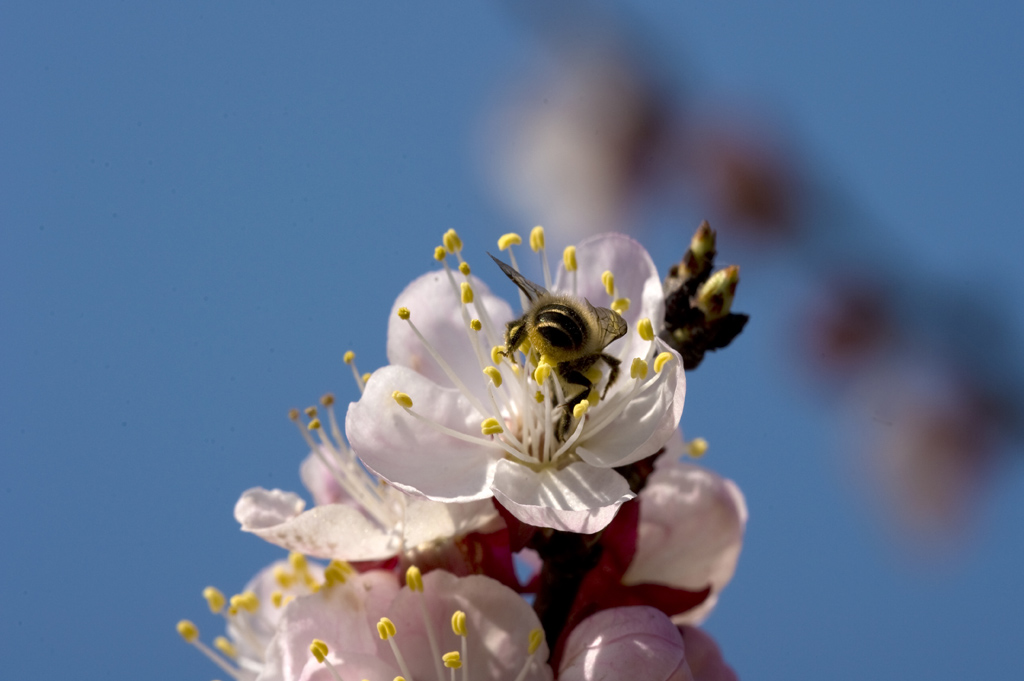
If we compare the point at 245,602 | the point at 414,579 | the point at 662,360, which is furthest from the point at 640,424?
the point at 245,602

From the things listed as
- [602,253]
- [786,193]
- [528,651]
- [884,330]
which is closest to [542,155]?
[786,193]

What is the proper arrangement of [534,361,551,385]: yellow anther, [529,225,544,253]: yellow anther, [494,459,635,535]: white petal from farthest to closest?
[529,225,544,253]: yellow anther
[534,361,551,385]: yellow anther
[494,459,635,535]: white petal

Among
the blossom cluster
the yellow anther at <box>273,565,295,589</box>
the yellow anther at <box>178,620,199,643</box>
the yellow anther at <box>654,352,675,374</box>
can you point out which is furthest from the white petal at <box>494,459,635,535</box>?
the yellow anther at <box>178,620,199,643</box>

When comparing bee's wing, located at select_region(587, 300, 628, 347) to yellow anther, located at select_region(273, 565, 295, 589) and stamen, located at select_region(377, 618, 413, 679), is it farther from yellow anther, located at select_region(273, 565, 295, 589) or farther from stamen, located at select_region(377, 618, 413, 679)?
yellow anther, located at select_region(273, 565, 295, 589)

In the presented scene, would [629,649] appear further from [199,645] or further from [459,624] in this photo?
[199,645]

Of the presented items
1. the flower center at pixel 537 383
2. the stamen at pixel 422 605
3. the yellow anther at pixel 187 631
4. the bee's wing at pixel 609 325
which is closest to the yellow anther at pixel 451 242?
the flower center at pixel 537 383

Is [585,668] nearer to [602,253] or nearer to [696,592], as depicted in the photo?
[696,592]
